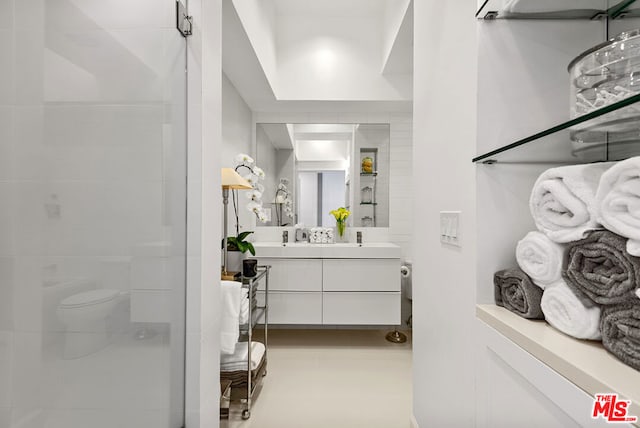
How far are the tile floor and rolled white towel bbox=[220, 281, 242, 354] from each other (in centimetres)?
53

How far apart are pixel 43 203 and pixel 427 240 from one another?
1.28 meters

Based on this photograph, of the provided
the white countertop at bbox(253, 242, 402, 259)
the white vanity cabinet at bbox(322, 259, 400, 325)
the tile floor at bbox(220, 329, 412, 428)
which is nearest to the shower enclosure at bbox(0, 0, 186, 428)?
the tile floor at bbox(220, 329, 412, 428)

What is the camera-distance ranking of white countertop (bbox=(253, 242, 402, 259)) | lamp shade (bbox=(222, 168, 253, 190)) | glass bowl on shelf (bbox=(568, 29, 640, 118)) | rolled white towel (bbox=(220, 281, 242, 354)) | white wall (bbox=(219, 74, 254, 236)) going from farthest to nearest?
white countertop (bbox=(253, 242, 402, 259)) → white wall (bbox=(219, 74, 254, 236)) → lamp shade (bbox=(222, 168, 253, 190)) → rolled white towel (bbox=(220, 281, 242, 354)) → glass bowl on shelf (bbox=(568, 29, 640, 118))

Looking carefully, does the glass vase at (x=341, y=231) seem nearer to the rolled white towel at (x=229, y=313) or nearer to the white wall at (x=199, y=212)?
the rolled white towel at (x=229, y=313)

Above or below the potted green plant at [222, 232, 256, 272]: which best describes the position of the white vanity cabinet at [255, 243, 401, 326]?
below

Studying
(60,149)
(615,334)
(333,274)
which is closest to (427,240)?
(615,334)

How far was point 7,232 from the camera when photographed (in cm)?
66

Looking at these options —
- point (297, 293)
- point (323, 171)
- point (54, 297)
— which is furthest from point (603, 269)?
point (323, 171)

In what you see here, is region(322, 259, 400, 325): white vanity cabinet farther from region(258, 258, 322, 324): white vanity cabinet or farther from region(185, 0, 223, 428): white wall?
region(185, 0, 223, 428): white wall

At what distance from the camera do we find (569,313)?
2.14 ft

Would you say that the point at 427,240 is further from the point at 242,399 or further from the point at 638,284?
the point at 242,399

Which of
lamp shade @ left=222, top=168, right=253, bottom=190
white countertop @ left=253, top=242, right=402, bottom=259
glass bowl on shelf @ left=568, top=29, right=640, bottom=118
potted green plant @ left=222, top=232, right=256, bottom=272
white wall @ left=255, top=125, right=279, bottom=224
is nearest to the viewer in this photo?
glass bowl on shelf @ left=568, top=29, right=640, bottom=118

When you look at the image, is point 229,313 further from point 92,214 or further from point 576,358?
point 576,358

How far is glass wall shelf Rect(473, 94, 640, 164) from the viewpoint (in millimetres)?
558
